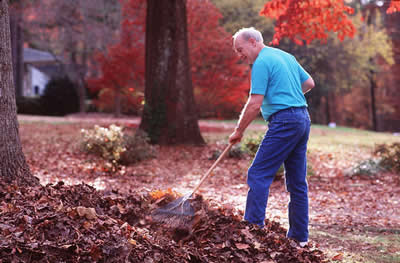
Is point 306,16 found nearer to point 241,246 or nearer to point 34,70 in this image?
point 241,246

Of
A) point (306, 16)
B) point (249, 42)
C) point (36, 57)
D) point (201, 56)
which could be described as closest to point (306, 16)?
point (306, 16)

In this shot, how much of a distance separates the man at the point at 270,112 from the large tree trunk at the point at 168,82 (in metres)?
7.05

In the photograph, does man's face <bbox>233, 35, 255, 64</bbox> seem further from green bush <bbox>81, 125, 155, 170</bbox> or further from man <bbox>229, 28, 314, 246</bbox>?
green bush <bbox>81, 125, 155, 170</bbox>

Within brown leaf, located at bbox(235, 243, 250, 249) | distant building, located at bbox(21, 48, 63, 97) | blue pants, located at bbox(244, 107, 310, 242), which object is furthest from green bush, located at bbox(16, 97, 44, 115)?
brown leaf, located at bbox(235, 243, 250, 249)

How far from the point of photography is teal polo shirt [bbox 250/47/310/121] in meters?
4.09

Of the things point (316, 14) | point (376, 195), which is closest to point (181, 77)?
point (316, 14)

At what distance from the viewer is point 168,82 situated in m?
11.3

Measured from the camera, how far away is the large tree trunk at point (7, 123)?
491 centimetres

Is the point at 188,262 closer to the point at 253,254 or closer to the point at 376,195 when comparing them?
the point at 253,254

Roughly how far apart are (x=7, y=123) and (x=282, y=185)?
4713mm

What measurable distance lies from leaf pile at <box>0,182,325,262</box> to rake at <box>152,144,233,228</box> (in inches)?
2.8

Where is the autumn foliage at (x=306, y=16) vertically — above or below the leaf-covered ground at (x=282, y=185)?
above

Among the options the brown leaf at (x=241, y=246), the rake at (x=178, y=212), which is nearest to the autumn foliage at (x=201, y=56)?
the rake at (x=178, y=212)

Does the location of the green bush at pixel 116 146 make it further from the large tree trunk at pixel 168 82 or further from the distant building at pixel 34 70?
the distant building at pixel 34 70
